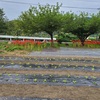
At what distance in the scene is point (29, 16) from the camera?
2048 centimetres

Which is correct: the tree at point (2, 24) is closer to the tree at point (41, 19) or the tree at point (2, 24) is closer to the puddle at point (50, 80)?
the tree at point (41, 19)

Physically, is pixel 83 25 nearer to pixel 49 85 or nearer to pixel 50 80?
pixel 50 80

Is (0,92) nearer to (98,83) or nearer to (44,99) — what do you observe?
(44,99)

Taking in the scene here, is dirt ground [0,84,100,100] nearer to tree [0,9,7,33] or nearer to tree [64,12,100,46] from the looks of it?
tree [64,12,100,46]

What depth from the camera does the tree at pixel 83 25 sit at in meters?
22.4

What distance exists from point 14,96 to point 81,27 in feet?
60.9

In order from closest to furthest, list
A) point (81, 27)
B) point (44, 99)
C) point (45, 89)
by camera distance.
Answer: point (44, 99) → point (45, 89) → point (81, 27)

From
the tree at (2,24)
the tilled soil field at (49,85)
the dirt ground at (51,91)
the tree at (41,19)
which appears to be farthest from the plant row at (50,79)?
the tree at (2,24)

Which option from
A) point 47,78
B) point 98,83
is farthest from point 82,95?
point 47,78

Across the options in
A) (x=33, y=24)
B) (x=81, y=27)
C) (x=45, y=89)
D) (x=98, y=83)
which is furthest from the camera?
(x=81, y=27)

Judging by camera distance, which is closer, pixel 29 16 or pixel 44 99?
pixel 44 99

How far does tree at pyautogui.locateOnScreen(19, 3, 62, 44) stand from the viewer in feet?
65.2

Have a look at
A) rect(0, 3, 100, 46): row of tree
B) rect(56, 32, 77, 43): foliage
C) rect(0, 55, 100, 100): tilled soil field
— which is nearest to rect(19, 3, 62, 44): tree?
rect(0, 3, 100, 46): row of tree

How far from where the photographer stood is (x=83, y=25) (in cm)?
2288
